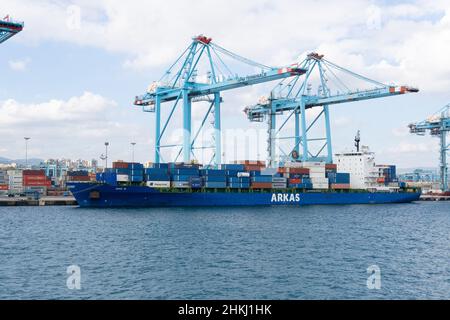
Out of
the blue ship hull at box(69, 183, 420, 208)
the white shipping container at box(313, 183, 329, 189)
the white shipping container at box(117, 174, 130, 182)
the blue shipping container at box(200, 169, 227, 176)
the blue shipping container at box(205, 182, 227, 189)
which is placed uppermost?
the blue shipping container at box(200, 169, 227, 176)

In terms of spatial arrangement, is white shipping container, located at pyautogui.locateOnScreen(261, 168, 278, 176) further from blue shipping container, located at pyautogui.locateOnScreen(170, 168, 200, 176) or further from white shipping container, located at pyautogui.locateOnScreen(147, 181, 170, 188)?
white shipping container, located at pyautogui.locateOnScreen(147, 181, 170, 188)

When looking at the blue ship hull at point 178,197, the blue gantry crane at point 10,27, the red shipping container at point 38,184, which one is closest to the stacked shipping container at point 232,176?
the blue ship hull at point 178,197

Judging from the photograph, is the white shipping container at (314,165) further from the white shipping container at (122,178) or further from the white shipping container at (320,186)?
the white shipping container at (122,178)

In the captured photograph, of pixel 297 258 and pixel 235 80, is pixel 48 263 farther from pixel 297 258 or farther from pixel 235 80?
pixel 235 80

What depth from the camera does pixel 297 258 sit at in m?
24.3

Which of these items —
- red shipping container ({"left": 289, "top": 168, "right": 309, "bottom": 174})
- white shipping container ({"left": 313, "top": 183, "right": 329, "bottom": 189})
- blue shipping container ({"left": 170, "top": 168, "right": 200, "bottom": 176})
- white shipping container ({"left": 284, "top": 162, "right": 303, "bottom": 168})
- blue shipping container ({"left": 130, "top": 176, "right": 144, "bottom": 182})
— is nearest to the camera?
blue shipping container ({"left": 130, "top": 176, "right": 144, "bottom": 182})

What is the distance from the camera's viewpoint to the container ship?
55.3 m

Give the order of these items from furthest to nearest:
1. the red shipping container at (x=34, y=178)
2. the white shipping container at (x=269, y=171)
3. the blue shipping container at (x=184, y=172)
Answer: the red shipping container at (x=34, y=178) → the white shipping container at (x=269, y=171) → the blue shipping container at (x=184, y=172)

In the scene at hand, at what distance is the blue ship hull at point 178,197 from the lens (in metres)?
54.8

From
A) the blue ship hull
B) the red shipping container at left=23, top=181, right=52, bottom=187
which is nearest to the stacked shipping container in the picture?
the blue ship hull

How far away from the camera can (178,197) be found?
56.7m

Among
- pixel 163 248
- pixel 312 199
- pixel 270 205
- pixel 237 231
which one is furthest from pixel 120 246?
pixel 312 199

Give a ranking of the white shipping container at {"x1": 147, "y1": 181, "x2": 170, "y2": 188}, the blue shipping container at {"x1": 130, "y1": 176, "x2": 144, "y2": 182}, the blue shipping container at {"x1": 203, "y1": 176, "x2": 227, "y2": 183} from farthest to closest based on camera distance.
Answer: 1. the blue shipping container at {"x1": 203, "y1": 176, "x2": 227, "y2": 183}
2. the white shipping container at {"x1": 147, "y1": 181, "x2": 170, "y2": 188}
3. the blue shipping container at {"x1": 130, "y1": 176, "x2": 144, "y2": 182}
